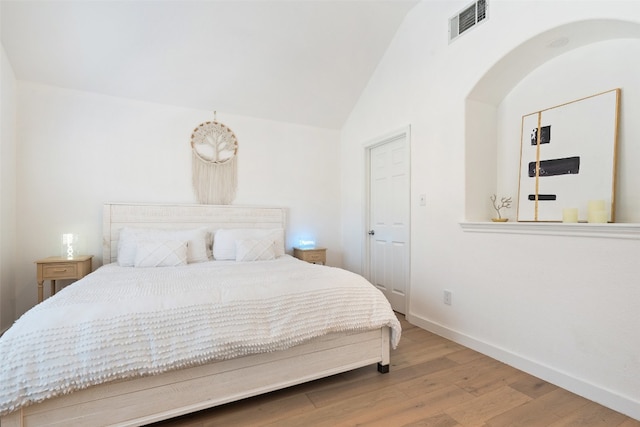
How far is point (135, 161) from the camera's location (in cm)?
332

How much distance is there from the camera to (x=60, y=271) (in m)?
2.68

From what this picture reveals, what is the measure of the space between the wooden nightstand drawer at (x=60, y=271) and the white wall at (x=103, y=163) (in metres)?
0.43

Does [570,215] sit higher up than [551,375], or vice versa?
[570,215]

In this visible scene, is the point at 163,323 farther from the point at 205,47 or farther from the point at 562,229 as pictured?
the point at 205,47

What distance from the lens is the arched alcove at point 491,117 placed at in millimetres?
2174

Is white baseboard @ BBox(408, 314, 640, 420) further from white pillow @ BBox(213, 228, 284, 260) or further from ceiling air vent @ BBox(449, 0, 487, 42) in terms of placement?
ceiling air vent @ BBox(449, 0, 487, 42)

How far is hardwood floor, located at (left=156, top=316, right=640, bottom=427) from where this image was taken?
5.10ft

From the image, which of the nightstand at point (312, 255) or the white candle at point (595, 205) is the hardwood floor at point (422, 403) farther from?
the nightstand at point (312, 255)

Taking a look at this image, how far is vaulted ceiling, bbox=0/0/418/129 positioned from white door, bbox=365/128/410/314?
3.49 ft

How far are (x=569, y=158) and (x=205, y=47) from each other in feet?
10.9

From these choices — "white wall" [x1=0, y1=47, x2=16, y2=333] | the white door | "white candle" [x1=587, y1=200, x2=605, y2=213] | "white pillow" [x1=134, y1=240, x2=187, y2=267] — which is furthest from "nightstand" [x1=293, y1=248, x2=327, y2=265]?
"white wall" [x1=0, y1=47, x2=16, y2=333]

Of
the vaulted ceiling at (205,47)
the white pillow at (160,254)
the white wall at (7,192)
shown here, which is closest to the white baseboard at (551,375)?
the white pillow at (160,254)

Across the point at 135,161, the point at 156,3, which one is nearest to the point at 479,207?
the point at 156,3

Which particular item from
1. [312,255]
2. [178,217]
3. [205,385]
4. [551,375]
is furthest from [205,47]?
[551,375]
